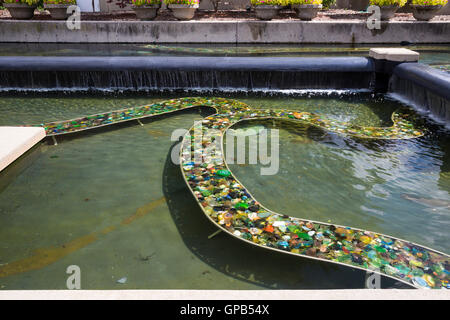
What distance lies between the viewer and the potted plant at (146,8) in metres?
13.8

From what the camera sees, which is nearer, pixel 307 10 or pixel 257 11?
pixel 307 10

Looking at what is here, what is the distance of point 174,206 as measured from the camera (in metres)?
3.76

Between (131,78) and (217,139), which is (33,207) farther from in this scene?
(131,78)

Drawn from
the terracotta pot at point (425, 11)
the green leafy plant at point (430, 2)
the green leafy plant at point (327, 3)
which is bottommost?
the terracotta pot at point (425, 11)

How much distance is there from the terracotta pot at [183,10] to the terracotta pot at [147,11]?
0.59 meters

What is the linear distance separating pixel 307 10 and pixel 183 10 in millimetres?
Result: 4624

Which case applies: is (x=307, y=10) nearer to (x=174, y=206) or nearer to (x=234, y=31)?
(x=234, y=31)

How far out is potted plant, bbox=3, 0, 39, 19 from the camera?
14188 mm

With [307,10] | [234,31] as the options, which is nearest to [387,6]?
[307,10]

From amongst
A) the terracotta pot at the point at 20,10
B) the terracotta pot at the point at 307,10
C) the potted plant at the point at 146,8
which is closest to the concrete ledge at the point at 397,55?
the terracotta pot at the point at 307,10

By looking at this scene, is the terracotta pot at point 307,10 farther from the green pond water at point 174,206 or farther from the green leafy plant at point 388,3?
the green pond water at point 174,206

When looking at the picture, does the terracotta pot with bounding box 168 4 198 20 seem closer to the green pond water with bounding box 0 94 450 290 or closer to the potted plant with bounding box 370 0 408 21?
the potted plant with bounding box 370 0 408 21
